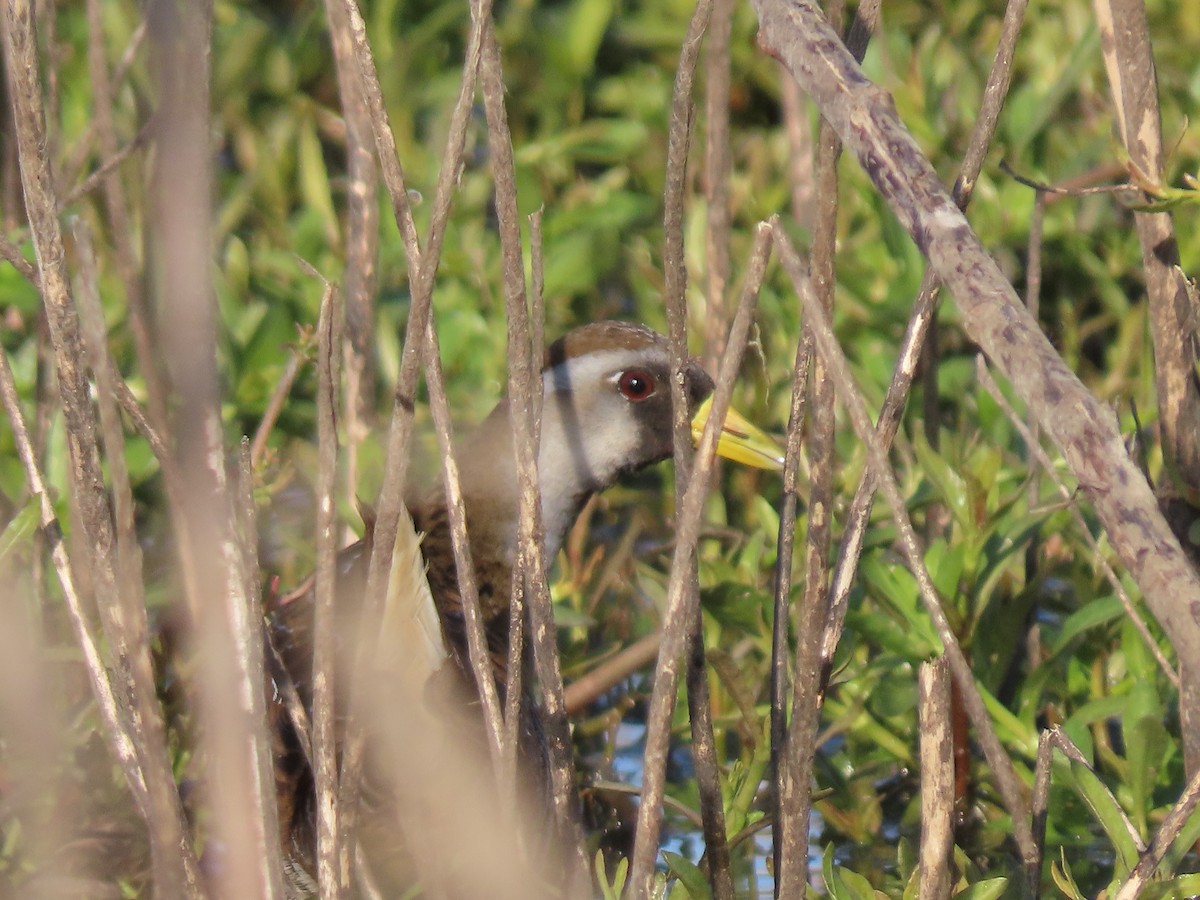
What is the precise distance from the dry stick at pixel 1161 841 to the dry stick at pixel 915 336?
1.09 feet

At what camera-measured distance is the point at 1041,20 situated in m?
3.85

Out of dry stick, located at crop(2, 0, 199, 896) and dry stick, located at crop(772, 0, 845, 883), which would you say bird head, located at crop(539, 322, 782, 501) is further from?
dry stick, located at crop(2, 0, 199, 896)

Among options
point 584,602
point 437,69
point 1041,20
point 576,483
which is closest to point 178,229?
point 576,483

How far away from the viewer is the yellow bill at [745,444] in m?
2.51

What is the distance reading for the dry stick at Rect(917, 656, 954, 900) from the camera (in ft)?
4.89

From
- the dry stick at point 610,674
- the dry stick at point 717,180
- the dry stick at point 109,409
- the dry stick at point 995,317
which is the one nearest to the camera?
the dry stick at point 995,317

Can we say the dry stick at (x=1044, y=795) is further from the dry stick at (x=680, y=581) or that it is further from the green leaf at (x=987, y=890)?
the dry stick at (x=680, y=581)

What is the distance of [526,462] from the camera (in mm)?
1534

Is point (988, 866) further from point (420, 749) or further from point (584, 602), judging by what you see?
point (420, 749)

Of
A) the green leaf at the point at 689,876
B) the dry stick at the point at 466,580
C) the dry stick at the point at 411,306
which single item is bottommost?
the green leaf at the point at 689,876

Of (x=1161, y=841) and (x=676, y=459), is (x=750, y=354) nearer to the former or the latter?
(x=676, y=459)

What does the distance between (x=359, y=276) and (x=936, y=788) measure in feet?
4.14

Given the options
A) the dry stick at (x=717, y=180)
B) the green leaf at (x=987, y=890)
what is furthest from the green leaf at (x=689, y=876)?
the dry stick at (x=717, y=180)

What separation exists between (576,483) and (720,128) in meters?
0.61
